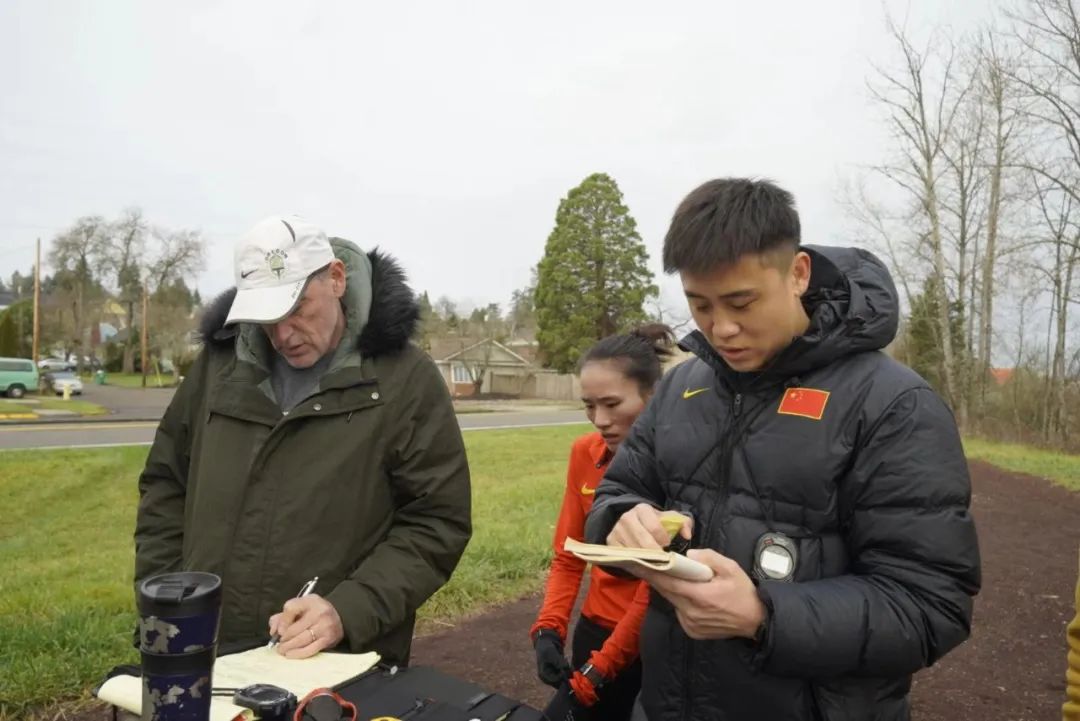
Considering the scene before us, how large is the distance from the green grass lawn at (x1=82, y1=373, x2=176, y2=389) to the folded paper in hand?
2092 inches

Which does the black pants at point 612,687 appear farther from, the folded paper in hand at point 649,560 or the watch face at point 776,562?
the folded paper in hand at point 649,560

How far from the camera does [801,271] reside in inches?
75.2

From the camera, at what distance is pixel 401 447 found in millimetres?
2516

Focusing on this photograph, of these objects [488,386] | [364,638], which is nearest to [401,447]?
[364,638]

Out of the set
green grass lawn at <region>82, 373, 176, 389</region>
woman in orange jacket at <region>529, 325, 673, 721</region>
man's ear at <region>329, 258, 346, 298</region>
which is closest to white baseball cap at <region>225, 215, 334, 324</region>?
man's ear at <region>329, 258, 346, 298</region>

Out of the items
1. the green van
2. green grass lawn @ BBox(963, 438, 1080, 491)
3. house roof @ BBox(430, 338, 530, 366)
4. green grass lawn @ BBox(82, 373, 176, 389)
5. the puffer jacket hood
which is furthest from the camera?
house roof @ BBox(430, 338, 530, 366)

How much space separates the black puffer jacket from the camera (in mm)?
1563

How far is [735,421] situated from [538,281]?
45.6 meters

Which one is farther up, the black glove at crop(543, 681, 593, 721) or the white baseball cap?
the white baseball cap

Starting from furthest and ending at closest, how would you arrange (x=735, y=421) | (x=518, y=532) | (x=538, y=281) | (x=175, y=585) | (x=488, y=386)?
(x=488, y=386) → (x=538, y=281) → (x=518, y=532) → (x=735, y=421) → (x=175, y=585)

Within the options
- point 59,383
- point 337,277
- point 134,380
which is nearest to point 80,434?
point 337,277

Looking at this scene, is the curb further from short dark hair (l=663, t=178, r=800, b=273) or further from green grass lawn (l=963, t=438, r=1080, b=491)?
short dark hair (l=663, t=178, r=800, b=273)

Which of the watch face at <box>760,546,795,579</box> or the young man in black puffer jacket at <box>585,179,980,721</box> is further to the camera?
the watch face at <box>760,546,795,579</box>

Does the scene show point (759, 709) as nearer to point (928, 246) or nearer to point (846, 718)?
point (846, 718)
